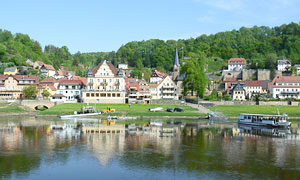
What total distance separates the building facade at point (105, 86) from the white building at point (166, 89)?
12187 mm

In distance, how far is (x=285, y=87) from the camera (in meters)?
101

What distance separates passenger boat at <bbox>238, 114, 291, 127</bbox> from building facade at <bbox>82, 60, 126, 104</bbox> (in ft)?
123

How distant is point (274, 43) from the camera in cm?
18475

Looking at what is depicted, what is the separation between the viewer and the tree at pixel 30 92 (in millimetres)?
91500

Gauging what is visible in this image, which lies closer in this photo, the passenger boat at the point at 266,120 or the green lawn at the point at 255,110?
the passenger boat at the point at 266,120

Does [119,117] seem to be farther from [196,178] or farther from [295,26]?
[295,26]

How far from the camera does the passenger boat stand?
187 ft

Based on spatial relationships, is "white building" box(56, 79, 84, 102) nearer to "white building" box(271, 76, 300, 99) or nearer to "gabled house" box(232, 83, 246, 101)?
"gabled house" box(232, 83, 246, 101)

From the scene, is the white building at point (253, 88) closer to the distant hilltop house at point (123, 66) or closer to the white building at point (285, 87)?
the white building at point (285, 87)

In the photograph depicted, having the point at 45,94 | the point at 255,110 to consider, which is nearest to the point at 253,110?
the point at 255,110

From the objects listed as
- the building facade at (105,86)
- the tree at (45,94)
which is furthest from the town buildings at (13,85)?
the building facade at (105,86)

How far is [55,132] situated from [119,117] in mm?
21264

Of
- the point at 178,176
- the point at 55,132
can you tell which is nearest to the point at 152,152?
the point at 178,176

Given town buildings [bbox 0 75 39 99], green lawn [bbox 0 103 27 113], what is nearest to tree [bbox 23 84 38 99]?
town buildings [bbox 0 75 39 99]
